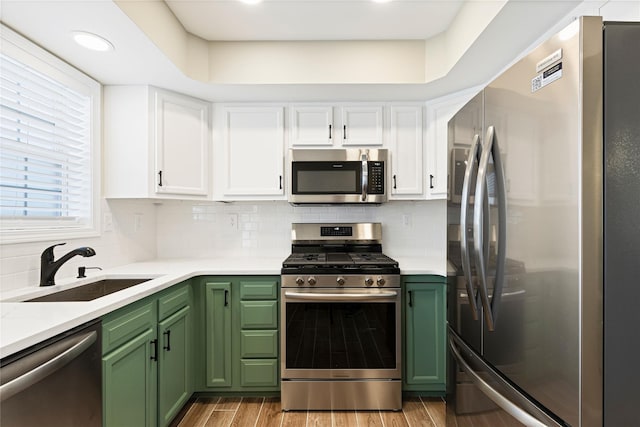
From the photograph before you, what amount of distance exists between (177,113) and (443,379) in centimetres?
261

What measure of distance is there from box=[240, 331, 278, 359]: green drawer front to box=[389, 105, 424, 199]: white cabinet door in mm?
1348

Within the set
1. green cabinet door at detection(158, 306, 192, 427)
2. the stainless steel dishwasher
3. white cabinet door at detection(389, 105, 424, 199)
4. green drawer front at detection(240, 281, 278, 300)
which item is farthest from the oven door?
the stainless steel dishwasher

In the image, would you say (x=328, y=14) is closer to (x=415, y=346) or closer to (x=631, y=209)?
(x=631, y=209)

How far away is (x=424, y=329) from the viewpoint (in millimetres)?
2199

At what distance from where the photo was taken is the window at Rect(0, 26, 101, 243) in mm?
1580

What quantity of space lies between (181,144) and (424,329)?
7.00 ft

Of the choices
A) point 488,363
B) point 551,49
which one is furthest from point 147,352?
point 551,49

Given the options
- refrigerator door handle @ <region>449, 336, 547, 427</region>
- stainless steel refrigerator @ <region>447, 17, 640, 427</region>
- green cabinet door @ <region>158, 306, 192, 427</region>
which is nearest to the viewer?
stainless steel refrigerator @ <region>447, 17, 640, 427</region>

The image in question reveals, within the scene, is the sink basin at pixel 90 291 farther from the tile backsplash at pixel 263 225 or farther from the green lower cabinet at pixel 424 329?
the green lower cabinet at pixel 424 329

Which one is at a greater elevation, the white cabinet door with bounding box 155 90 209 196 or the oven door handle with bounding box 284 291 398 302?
the white cabinet door with bounding box 155 90 209 196

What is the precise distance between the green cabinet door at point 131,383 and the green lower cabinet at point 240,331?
503 mm

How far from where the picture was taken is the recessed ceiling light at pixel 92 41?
166 centimetres

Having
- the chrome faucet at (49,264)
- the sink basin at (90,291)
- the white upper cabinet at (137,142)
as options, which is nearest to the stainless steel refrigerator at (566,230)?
the chrome faucet at (49,264)

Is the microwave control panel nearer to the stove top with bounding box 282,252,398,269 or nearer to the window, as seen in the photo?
the stove top with bounding box 282,252,398,269
